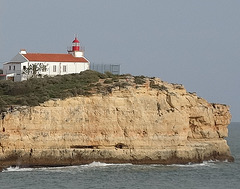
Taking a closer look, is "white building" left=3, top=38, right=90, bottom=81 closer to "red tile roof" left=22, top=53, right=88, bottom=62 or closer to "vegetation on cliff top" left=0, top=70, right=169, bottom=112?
"red tile roof" left=22, top=53, right=88, bottom=62

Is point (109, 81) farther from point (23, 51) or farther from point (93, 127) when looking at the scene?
point (23, 51)

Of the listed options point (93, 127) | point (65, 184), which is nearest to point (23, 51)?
point (93, 127)

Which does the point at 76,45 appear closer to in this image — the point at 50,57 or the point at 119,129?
the point at 50,57

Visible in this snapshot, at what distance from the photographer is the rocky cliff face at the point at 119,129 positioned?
33.9 meters

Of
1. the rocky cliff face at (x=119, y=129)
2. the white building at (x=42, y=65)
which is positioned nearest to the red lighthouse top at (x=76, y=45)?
the white building at (x=42, y=65)

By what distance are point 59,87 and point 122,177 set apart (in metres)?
8.04

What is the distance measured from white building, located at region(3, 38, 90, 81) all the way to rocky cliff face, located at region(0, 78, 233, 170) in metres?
6.47

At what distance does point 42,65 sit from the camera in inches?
1721

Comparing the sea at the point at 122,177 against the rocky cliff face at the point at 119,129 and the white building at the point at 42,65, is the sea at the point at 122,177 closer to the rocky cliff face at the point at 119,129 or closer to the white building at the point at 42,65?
the rocky cliff face at the point at 119,129

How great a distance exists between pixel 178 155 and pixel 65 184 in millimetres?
8737

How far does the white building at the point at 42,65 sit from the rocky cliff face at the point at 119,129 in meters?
6.47

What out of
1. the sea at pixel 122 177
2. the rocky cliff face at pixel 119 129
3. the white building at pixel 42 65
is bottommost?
the sea at pixel 122 177

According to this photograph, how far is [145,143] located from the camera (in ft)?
120

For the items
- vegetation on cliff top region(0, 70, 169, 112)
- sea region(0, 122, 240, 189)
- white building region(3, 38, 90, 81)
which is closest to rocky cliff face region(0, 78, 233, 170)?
vegetation on cliff top region(0, 70, 169, 112)
